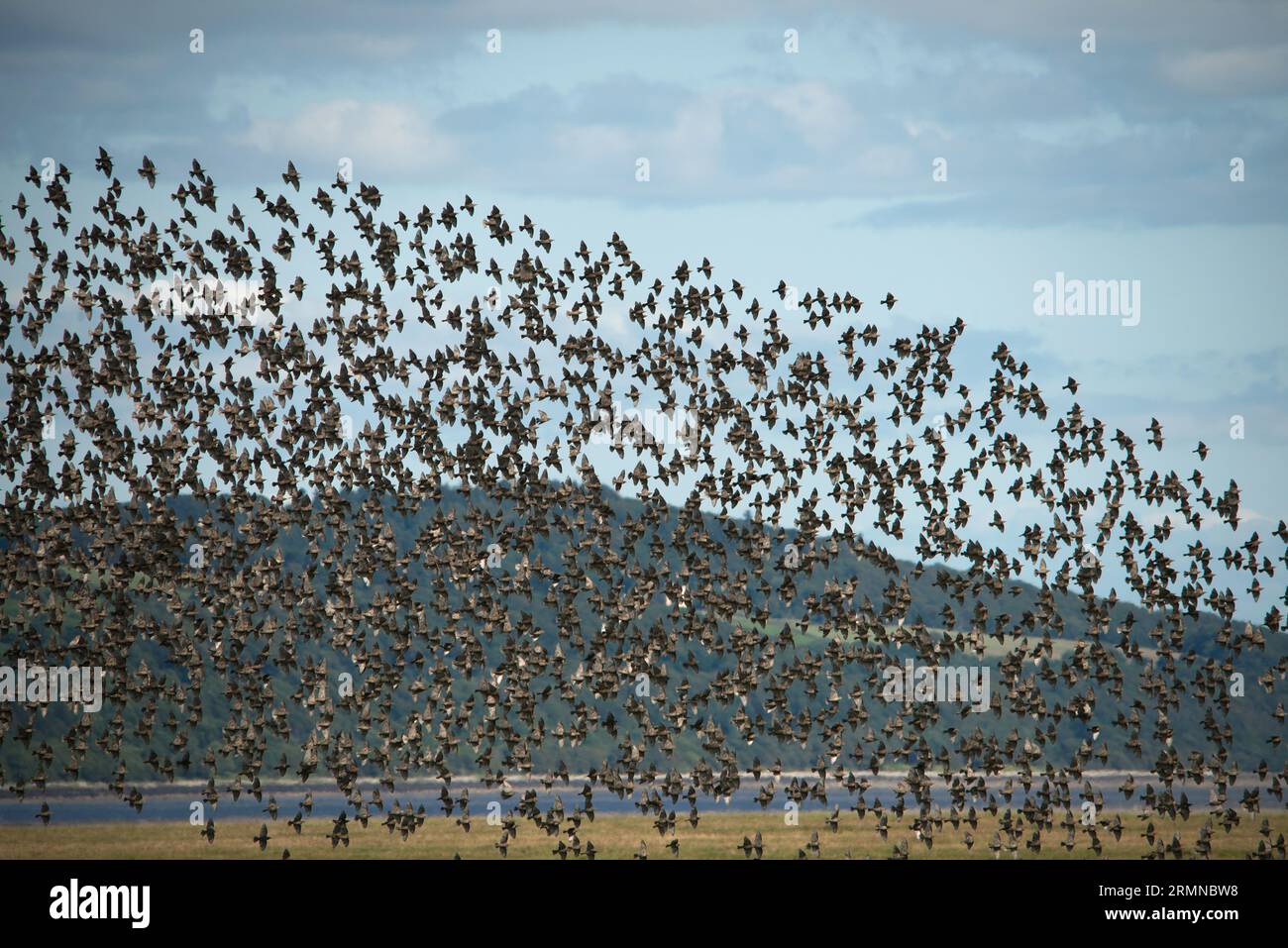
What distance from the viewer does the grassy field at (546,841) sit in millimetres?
52812

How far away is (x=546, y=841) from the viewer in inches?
2251

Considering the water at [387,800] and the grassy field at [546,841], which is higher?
the grassy field at [546,841]

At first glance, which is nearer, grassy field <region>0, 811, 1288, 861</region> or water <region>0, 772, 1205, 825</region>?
grassy field <region>0, 811, 1288, 861</region>

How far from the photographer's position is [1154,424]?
48031 mm

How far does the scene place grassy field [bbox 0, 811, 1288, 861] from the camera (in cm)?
5281

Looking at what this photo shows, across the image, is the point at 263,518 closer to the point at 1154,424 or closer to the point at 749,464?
the point at 749,464

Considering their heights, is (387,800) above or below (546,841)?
below

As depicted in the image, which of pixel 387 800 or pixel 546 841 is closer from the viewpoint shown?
pixel 546 841

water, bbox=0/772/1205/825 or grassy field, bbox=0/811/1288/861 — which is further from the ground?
grassy field, bbox=0/811/1288/861

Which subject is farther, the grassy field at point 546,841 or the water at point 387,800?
the water at point 387,800
